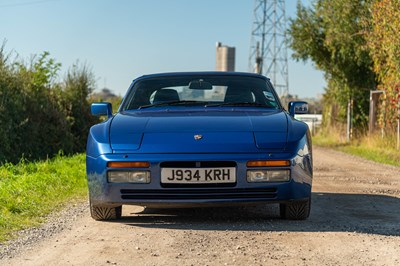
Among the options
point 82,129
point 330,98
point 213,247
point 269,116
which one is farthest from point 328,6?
point 213,247

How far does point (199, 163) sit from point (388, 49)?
1448 cm

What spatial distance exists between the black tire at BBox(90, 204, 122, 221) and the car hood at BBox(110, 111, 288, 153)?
70 cm

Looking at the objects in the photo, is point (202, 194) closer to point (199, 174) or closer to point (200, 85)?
point (199, 174)

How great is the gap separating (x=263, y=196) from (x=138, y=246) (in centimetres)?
141

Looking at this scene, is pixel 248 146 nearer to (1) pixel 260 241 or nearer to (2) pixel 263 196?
(2) pixel 263 196

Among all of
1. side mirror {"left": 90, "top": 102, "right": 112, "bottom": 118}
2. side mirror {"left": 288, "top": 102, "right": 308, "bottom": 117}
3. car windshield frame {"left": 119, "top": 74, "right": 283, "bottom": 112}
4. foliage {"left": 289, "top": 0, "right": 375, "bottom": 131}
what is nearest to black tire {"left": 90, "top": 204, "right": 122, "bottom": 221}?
car windshield frame {"left": 119, "top": 74, "right": 283, "bottom": 112}

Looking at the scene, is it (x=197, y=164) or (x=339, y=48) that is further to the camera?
(x=339, y=48)

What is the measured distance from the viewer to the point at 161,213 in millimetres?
7867

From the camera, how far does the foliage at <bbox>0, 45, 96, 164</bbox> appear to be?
56.5 ft

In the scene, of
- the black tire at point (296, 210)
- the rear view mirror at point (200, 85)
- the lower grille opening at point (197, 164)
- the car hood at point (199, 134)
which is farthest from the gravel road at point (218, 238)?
the rear view mirror at point (200, 85)

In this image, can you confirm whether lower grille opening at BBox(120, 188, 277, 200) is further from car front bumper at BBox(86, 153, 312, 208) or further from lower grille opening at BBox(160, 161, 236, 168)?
lower grille opening at BBox(160, 161, 236, 168)

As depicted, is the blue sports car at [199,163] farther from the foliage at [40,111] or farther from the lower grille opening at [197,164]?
the foliage at [40,111]

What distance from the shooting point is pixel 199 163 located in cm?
670

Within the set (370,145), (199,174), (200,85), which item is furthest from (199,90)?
(370,145)
